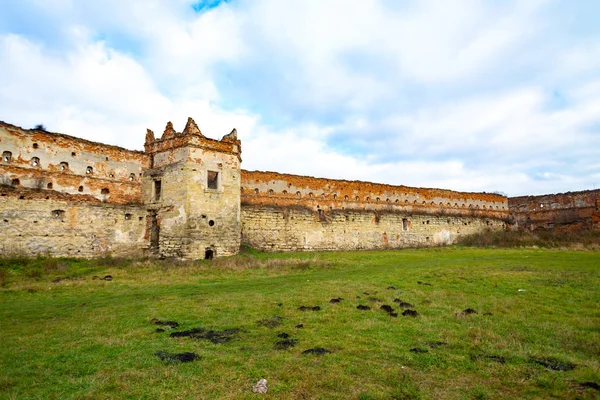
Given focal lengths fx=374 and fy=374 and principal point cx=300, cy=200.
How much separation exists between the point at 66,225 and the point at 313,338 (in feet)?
50.2

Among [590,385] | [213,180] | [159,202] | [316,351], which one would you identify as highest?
[213,180]

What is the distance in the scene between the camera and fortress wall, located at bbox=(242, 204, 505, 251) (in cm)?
2266

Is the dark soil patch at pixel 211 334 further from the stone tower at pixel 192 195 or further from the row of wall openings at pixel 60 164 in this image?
the row of wall openings at pixel 60 164

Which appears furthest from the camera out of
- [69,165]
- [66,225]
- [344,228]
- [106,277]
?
[344,228]

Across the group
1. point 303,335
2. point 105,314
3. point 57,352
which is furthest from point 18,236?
point 303,335

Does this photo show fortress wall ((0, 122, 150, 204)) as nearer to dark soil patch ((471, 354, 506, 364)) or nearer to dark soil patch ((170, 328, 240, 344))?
dark soil patch ((170, 328, 240, 344))

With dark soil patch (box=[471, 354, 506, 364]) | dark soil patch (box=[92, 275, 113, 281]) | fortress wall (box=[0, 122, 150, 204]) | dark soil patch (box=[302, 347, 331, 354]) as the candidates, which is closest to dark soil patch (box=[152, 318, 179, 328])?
dark soil patch (box=[302, 347, 331, 354])

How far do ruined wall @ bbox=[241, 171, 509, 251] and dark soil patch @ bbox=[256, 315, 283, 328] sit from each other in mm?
14269

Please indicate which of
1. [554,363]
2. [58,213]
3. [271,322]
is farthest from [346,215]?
[554,363]

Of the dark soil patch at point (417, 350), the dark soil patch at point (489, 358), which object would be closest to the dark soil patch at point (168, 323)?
the dark soil patch at point (417, 350)

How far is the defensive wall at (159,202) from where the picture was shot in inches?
655

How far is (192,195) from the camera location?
18578 mm

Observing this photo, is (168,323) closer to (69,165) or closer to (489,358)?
(489,358)

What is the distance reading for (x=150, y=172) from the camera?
801 inches
